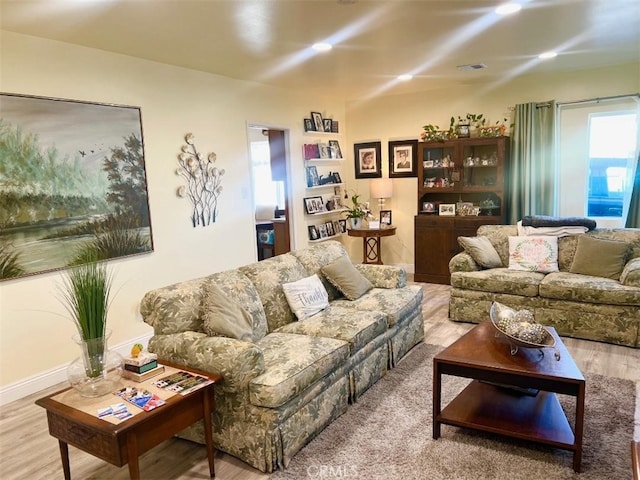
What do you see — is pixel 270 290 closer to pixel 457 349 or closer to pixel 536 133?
pixel 457 349

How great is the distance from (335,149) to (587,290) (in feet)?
13.0

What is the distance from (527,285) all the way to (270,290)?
7.80 feet

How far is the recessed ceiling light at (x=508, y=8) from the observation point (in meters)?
2.96

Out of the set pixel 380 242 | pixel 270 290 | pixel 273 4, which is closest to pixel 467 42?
pixel 273 4

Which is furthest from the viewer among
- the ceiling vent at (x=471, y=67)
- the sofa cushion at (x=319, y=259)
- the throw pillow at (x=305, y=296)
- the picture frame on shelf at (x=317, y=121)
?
the picture frame on shelf at (x=317, y=121)

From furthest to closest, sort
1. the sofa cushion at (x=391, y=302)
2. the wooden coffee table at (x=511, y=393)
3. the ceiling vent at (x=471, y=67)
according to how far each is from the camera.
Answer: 1. the ceiling vent at (x=471, y=67)
2. the sofa cushion at (x=391, y=302)
3. the wooden coffee table at (x=511, y=393)

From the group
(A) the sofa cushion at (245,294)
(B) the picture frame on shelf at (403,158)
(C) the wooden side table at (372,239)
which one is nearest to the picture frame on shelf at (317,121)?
(B) the picture frame on shelf at (403,158)

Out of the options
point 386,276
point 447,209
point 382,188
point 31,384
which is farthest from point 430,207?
point 31,384

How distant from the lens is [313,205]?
623 centimetres

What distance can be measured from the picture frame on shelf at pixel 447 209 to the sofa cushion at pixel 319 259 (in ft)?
8.13

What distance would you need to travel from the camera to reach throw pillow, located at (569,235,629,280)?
3.96 m

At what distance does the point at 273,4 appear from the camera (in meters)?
2.80

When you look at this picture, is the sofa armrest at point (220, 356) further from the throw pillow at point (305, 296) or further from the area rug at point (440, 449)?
the throw pillow at point (305, 296)

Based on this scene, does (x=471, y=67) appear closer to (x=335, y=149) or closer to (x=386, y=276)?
(x=335, y=149)
